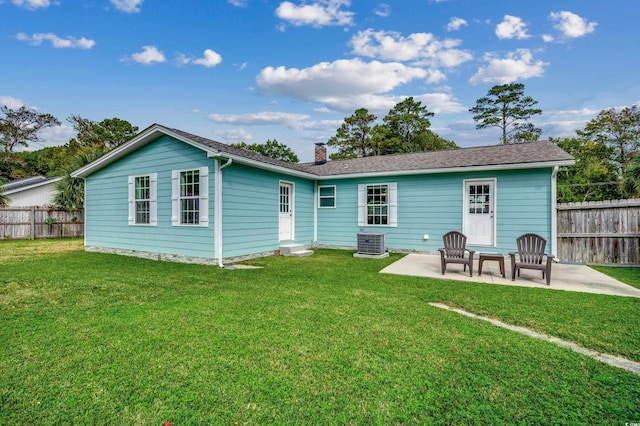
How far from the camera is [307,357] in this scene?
2.71 meters

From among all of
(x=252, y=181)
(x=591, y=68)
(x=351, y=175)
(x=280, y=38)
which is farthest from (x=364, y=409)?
(x=591, y=68)

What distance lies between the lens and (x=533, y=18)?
10.9 m

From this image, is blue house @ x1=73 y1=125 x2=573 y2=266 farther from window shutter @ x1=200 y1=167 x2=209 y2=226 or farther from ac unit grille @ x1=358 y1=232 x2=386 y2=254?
ac unit grille @ x1=358 y1=232 x2=386 y2=254

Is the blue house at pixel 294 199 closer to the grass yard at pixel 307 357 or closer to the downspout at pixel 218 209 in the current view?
the downspout at pixel 218 209

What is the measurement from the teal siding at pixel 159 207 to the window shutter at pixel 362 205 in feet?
16.5

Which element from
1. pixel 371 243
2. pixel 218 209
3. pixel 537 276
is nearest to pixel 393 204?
pixel 371 243

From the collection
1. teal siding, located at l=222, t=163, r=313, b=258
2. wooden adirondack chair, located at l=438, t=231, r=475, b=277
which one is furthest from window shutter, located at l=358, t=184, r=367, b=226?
wooden adirondack chair, located at l=438, t=231, r=475, b=277

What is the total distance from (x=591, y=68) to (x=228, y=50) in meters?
14.9

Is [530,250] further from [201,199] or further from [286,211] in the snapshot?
[201,199]

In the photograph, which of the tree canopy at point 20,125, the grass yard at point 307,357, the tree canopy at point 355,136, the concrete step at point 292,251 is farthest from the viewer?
the tree canopy at point 355,136

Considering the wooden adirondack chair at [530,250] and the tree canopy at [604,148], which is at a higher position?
the tree canopy at [604,148]

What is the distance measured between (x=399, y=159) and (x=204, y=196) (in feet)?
22.4

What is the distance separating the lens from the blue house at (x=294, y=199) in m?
7.95

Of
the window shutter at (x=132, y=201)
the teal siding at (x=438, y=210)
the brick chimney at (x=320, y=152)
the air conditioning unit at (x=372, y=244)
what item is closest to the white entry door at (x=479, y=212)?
the teal siding at (x=438, y=210)
